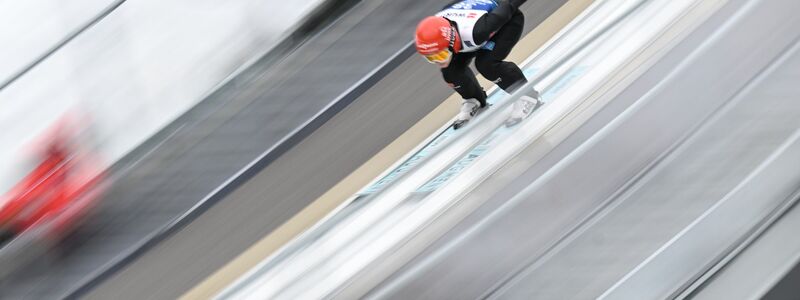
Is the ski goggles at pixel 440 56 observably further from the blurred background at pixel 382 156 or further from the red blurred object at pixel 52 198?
the red blurred object at pixel 52 198

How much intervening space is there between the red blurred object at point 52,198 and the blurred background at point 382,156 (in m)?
0.01

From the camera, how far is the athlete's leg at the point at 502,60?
4.28 m

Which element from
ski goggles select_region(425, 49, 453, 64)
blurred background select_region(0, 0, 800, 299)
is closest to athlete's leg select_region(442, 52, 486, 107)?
ski goggles select_region(425, 49, 453, 64)

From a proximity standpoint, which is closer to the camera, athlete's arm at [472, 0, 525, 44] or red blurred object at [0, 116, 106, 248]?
athlete's arm at [472, 0, 525, 44]

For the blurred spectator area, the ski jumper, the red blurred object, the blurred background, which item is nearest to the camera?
the blurred background

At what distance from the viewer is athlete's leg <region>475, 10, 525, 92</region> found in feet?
14.0

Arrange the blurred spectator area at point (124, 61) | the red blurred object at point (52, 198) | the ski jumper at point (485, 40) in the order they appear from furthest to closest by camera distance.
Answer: the blurred spectator area at point (124, 61)
the red blurred object at point (52, 198)
the ski jumper at point (485, 40)

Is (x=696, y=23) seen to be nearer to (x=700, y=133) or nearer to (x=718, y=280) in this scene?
(x=700, y=133)

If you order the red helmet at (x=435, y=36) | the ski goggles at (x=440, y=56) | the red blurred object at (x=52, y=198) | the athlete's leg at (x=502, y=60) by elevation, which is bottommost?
the athlete's leg at (x=502, y=60)

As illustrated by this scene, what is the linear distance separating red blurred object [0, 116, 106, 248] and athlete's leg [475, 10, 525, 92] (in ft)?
8.43

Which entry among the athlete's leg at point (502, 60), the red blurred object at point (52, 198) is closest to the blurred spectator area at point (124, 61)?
the red blurred object at point (52, 198)

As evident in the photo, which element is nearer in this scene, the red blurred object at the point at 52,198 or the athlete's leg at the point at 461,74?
the athlete's leg at the point at 461,74

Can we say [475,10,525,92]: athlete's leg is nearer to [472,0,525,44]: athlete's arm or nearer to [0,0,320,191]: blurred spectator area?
[472,0,525,44]: athlete's arm

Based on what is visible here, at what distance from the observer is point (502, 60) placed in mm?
4371
